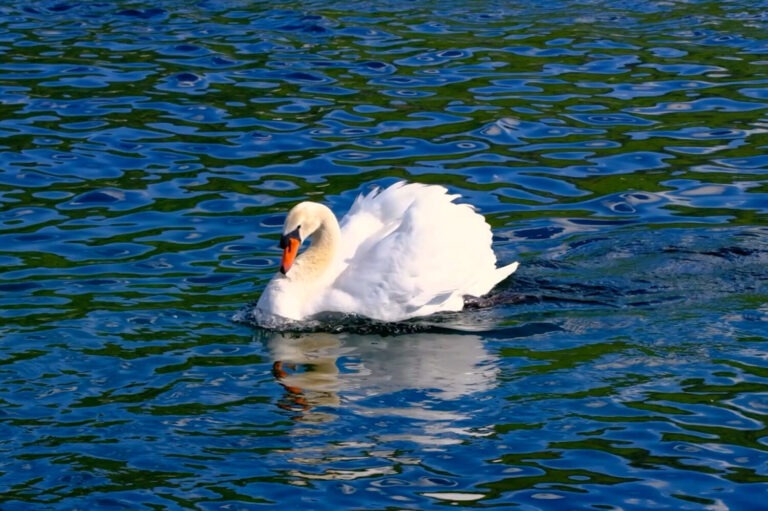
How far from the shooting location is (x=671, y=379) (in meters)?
10.5

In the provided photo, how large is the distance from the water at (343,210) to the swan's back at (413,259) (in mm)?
189

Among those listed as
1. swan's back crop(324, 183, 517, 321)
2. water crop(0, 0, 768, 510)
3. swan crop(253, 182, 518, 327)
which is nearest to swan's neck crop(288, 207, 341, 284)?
swan crop(253, 182, 518, 327)

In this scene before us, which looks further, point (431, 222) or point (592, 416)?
point (431, 222)

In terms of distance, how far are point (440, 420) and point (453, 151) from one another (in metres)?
6.60

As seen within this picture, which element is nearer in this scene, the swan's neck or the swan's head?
the swan's head

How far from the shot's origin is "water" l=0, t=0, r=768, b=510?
933 cm

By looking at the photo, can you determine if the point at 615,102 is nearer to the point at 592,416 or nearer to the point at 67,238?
the point at 67,238

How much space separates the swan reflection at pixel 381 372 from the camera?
1036cm

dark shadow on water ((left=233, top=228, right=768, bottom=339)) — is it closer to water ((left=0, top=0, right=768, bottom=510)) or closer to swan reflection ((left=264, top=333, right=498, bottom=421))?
water ((left=0, top=0, right=768, bottom=510))

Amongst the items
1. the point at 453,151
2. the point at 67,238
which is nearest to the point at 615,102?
the point at 453,151

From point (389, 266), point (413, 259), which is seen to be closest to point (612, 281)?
point (413, 259)

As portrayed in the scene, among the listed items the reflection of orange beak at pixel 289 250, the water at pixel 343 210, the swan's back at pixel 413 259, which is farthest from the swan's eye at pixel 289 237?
the water at pixel 343 210

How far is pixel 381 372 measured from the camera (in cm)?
1105

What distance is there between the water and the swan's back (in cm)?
19
